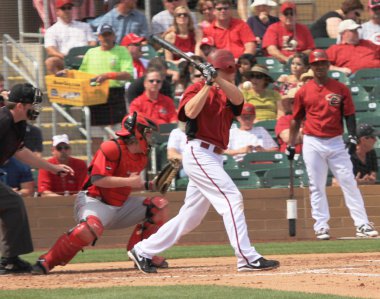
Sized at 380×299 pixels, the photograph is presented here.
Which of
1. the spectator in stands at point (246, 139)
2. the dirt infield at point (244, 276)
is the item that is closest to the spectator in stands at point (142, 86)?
the spectator in stands at point (246, 139)

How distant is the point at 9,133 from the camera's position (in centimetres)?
923

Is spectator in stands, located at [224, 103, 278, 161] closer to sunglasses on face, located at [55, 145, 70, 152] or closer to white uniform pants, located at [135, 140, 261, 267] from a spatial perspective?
sunglasses on face, located at [55, 145, 70, 152]

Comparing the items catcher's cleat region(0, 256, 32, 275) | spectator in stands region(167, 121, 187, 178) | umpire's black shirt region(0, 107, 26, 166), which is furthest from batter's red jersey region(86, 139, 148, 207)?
spectator in stands region(167, 121, 187, 178)

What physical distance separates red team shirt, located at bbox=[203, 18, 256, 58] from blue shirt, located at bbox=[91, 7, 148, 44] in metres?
0.95

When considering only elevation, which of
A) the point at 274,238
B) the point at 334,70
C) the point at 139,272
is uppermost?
the point at 334,70

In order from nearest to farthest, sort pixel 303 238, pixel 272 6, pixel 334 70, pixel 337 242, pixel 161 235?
pixel 161 235 → pixel 337 242 → pixel 303 238 → pixel 334 70 → pixel 272 6

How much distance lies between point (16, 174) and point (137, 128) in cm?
420

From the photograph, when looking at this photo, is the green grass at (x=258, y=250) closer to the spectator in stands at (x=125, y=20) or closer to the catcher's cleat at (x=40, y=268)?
the catcher's cleat at (x=40, y=268)

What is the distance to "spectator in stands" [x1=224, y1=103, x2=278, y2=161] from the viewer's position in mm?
13867

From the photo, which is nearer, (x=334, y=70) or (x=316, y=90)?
(x=316, y=90)

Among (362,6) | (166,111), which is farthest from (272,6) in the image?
(166,111)

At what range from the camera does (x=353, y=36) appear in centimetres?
1567

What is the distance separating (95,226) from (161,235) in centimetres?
63

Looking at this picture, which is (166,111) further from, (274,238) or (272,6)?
(272,6)
